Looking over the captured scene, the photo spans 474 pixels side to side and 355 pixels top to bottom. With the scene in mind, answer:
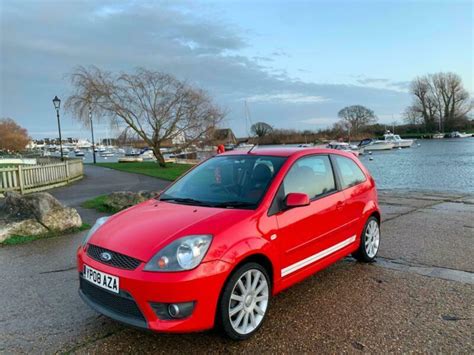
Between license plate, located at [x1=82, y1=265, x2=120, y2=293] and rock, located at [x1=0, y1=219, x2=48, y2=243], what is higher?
license plate, located at [x1=82, y1=265, x2=120, y2=293]

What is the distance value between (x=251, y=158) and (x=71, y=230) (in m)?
4.90

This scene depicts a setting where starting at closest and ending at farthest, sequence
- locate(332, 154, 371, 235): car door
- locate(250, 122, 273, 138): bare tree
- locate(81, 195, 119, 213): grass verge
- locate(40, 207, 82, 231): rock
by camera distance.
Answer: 1. locate(332, 154, 371, 235): car door
2. locate(40, 207, 82, 231): rock
3. locate(81, 195, 119, 213): grass verge
4. locate(250, 122, 273, 138): bare tree

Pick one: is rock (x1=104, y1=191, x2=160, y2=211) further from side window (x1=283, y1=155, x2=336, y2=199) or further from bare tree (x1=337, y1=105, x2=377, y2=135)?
bare tree (x1=337, y1=105, x2=377, y2=135)

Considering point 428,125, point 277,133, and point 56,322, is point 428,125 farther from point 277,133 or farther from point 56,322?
point 56,322

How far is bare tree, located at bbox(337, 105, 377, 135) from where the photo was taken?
115 metres

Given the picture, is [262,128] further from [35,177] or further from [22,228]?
[22,228]

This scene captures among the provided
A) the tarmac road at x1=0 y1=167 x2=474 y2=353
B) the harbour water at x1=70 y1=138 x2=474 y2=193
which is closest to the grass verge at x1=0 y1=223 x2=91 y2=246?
the tarmac road at x1=0 y1=167 x2=474 y2=353

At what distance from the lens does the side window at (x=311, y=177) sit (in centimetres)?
424

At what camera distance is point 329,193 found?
4695 millimetres

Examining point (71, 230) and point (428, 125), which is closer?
point (71, 230)

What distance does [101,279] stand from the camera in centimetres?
331

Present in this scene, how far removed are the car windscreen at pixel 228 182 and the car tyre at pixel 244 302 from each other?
647 mm

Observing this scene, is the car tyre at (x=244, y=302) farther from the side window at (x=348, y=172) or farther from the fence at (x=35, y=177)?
the fence at (x=35, y=177)

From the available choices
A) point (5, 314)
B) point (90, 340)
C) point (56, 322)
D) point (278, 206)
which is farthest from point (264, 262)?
point (5, 314)
